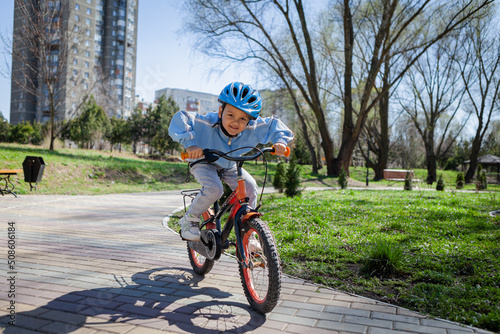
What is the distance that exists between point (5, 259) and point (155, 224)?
3196mm

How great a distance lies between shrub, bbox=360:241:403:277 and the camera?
3.89m

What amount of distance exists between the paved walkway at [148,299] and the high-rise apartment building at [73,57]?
16.1 m

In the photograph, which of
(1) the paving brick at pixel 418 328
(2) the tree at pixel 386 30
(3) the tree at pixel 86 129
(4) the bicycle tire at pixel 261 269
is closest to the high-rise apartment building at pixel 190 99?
(3) the tree at pixel 86 129

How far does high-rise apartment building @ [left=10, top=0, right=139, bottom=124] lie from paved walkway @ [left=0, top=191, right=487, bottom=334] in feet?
52.9

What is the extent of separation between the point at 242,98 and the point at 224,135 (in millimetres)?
464

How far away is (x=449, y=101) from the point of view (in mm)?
30438

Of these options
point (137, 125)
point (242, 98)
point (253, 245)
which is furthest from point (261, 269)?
point (137, 125)

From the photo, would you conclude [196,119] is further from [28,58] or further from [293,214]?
[28,58]

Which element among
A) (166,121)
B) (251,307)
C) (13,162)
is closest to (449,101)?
(166,121)

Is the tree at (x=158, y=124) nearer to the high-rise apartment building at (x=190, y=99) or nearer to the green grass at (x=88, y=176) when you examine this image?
the green grass at (x=88, y=176)

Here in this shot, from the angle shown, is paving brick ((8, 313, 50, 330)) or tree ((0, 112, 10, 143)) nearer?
paving brick ((8, 313, 50, 330))

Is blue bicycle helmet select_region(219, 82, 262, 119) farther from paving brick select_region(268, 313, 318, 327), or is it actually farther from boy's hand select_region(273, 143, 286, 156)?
paving brick select_region(268, 313, 318, 327)

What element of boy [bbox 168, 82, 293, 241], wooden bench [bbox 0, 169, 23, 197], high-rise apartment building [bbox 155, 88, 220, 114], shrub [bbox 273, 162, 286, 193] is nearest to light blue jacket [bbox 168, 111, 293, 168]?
boy [bbox 168, 82, 293, 241]

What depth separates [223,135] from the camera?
3.54 metres
